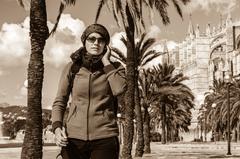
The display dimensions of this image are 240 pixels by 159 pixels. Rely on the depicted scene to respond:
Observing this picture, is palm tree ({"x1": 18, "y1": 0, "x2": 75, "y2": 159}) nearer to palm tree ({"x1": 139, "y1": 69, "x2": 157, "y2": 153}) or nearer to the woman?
the woman

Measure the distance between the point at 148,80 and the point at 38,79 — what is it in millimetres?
24990

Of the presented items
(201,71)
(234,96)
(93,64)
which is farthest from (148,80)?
(201,71)

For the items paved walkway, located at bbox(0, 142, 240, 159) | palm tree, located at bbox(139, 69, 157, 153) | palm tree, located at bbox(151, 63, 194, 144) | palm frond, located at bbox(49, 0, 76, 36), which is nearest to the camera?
Answer: palm frond, located at bbox(49, 0, 76, 36)

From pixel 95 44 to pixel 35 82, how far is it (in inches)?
322

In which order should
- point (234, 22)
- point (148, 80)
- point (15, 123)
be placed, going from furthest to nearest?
point (234, 22) < point (15, 123) < point (148, 80)

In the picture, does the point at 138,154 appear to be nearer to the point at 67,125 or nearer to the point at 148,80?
the point at 148,80

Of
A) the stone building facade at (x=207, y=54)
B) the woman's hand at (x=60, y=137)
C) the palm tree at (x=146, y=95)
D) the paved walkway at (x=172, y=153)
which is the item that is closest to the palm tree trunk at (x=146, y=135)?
the palm tree at (x=146, y=95)

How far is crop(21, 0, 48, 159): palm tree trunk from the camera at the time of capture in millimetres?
11195

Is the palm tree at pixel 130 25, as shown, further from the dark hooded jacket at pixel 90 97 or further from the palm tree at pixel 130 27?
the dark hooded jacket at pixel 90 97

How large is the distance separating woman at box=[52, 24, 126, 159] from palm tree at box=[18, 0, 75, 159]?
7910 mm

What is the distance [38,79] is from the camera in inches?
453

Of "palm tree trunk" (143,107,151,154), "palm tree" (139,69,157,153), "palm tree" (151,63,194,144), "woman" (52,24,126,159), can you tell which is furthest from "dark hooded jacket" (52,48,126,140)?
"palm tree" (151,63,194,144)

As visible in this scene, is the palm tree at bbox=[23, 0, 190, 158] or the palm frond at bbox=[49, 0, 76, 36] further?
the palm tree at bbox=[23, 0, 190, 158]

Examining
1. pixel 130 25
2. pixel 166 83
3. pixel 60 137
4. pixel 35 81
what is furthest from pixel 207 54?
pixel 60 137
